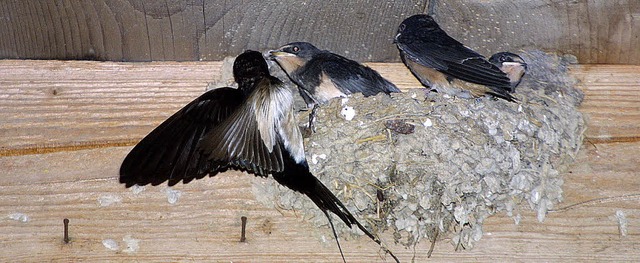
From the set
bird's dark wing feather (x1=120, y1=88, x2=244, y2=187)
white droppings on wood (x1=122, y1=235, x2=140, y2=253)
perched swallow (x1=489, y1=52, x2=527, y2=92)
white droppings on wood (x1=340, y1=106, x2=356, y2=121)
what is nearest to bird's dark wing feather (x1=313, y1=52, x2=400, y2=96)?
white droppings on wood (x1=340, y1=106, x2=356, y2=121)

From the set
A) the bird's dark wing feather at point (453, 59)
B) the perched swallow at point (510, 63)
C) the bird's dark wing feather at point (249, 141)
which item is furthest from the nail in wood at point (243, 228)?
the perched swallow at point (510, 63)

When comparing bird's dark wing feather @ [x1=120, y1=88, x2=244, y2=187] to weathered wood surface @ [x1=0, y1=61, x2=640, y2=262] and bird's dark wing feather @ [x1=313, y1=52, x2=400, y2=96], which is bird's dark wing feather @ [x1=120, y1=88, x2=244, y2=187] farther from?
bird's dark wing feather @ [x1=313, y1=52, x2=400, y2=96]

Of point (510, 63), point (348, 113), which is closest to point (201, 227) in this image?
point (348, 113)

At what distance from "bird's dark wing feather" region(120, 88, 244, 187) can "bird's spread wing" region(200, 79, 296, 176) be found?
8cm

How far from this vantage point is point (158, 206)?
2.87 meters

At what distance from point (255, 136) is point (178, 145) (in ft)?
0.86

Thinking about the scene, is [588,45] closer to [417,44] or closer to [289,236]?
[417,44]

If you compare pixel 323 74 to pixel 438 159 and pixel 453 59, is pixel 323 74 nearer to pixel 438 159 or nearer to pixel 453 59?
pixel 453 59

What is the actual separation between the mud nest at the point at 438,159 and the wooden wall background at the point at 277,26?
0.17m

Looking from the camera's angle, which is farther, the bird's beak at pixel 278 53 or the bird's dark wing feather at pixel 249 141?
the bird's beak at pixel 278 53

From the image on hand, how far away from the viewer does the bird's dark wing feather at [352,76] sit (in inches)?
129

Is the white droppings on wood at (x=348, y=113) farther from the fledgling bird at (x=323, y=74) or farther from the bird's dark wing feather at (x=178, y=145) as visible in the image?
the bird's dark wing feather at (x=178, y=145)

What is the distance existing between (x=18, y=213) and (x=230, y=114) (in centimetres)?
79

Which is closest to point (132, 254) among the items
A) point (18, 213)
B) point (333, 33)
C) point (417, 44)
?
point (18, 213)
